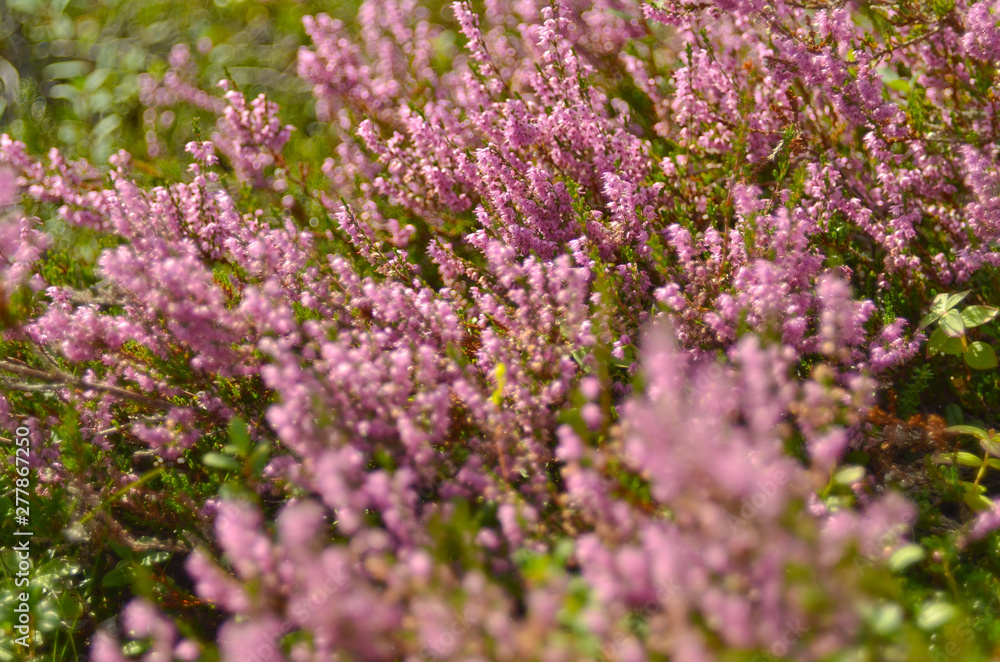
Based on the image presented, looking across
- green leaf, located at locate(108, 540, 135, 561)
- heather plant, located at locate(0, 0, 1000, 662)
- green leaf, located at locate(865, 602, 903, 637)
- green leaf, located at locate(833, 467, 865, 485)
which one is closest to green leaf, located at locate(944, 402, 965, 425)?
heather plant, located at locate(0, 0, 1000, 662)

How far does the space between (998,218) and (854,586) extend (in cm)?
236

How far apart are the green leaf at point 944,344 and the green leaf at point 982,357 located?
5cm

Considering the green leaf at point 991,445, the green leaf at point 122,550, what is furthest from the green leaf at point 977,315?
the green leaf at point 122,550

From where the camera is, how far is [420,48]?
234 inches

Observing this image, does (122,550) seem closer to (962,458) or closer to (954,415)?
(962,458)

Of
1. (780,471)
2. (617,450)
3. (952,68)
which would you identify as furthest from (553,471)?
(952,68)

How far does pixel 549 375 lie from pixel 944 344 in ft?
5.62

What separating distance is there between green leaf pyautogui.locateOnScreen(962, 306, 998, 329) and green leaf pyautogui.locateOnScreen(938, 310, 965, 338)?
0.19 ft

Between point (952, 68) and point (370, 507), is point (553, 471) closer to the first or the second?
point (370, 507)

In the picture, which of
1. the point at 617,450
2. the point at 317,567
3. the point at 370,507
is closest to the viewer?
the point at 317,567

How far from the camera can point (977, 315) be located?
3.16 metres

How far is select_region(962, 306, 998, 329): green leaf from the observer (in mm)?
3129

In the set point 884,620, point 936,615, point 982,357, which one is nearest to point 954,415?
point 982,357

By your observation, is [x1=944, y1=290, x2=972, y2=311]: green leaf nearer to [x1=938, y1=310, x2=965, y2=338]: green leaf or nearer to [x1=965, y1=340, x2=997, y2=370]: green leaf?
[x1=938, y1=310, x2=965, y2=338]: green leaf
